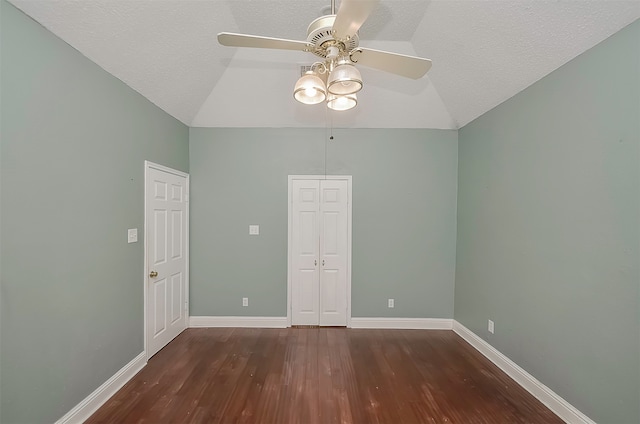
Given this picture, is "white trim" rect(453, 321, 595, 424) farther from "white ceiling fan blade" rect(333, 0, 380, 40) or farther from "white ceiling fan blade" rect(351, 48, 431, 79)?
"white ceiling fan blade" rect(333, 0, 380, 40)

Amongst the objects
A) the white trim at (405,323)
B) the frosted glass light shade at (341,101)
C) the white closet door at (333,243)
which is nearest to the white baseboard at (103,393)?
the white closet door at (333,243)

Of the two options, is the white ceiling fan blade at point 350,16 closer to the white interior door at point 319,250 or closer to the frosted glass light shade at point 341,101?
the frosted glass light shade at point 341,101

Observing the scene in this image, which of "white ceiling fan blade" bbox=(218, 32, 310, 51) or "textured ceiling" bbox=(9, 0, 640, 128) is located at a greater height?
"textured ceiling" bbox=(9, 0, 640, 128)

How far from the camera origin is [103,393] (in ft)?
6.78

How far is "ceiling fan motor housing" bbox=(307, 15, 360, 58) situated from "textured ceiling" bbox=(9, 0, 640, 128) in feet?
3.71

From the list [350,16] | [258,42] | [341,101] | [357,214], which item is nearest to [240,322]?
[357,214]

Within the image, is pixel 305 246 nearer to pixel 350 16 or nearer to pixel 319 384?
pixel 319 384

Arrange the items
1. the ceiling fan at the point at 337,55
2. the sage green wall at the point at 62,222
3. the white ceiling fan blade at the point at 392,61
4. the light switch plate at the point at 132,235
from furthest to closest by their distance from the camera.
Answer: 1. the light switch plate at the point at 132,235
2. the sage green wall at the point at 62,222
3. the white ceiling fan blade at the point at 392,61
4. the ceiling fan at the point at 337,55

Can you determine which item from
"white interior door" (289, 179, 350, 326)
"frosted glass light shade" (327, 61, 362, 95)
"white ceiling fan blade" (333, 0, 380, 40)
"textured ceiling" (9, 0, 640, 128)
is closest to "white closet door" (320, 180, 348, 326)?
"white interior door" (289, 179, 350, 326)

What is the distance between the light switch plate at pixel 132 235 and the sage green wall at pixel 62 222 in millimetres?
61

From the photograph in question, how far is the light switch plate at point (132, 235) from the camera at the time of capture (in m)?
2.38

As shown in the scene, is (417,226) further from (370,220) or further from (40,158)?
(40,158)

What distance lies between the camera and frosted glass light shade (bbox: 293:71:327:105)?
140cm

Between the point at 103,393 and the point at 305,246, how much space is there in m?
2.37
